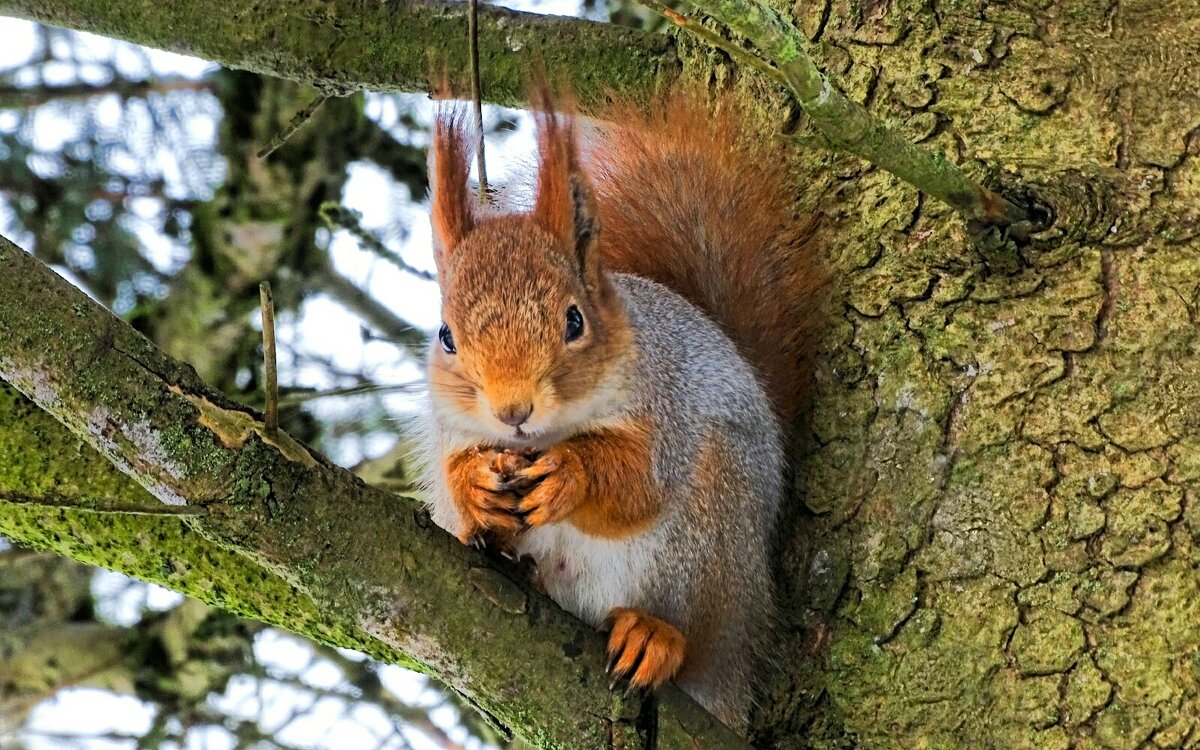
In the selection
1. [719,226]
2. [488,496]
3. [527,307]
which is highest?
[719,226]

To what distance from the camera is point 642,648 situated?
154 cm

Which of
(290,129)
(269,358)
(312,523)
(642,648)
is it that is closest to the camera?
(269,358)

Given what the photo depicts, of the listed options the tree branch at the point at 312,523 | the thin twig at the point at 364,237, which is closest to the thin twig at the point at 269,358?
the tree branch at the point at 312,523

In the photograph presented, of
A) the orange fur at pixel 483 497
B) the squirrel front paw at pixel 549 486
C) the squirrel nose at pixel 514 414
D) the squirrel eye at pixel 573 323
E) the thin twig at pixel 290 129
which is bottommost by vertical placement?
the orange fur at pixel 483 497

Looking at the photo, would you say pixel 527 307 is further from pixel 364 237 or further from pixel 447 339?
pixel 364 237

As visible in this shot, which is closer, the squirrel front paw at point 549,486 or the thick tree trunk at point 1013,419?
the thick tree trunk at point 1013,419

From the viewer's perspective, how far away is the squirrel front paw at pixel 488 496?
1.64 m

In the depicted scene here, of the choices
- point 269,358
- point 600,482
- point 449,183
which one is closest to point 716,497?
point 600,482

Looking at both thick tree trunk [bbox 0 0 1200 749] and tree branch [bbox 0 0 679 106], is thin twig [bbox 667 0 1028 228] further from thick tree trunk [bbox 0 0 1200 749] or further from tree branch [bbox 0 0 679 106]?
tree branch [bbox 0 0 679 106]

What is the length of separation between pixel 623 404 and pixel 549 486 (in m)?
0.18

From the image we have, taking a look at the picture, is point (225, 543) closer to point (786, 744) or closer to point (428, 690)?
point (786, 744)

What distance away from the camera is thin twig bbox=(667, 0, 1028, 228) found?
3.67 feet

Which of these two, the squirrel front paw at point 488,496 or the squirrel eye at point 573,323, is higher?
the squirrel eye at point 573,323

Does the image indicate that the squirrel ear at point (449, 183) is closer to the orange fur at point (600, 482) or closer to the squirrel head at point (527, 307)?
the squirrel head at point (527, 307)
